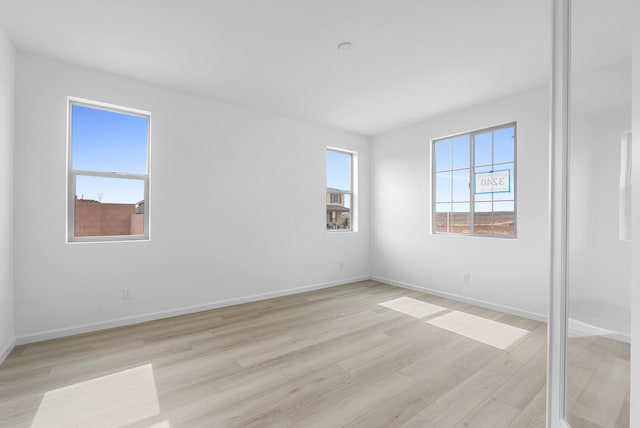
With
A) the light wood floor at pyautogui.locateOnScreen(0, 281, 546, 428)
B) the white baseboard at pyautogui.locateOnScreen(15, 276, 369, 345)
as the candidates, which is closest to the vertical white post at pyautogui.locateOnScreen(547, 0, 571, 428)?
the light wood floor at pyautogui.locateOnScreen(0, 281, 546, 428)

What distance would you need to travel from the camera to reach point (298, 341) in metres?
2.84

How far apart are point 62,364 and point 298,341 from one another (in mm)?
1980

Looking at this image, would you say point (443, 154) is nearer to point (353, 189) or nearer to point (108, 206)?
point (353, 189)

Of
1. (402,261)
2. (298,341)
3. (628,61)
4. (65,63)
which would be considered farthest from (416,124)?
(65,63)

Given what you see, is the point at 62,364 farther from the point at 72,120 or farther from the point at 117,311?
the point at 72,120

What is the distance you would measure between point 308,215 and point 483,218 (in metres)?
2.61

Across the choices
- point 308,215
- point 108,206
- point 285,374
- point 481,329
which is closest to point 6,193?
point 108,206

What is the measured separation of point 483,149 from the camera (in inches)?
159

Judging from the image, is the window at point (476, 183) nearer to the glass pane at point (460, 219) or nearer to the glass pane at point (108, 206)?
the glass pane at point (460, 219)

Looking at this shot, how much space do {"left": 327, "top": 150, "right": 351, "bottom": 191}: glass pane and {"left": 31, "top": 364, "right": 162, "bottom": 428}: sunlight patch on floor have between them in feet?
12.8

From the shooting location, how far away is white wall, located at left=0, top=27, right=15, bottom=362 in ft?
7.93

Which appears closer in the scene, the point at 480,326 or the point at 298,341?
the point at 298,341

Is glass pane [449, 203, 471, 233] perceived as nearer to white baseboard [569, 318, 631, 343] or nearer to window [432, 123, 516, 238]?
window [432, 123, 516, 238]

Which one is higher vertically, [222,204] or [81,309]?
[222,204]
